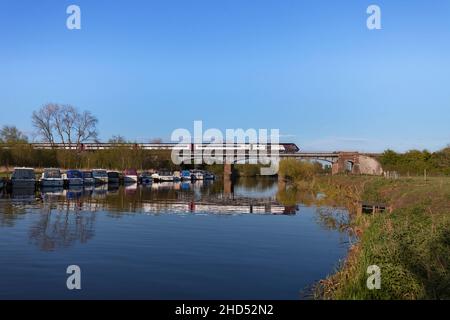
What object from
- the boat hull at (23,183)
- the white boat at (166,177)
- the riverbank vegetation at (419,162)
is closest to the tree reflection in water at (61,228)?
the boat hull at (23,183)

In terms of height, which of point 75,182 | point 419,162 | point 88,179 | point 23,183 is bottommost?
point 75,182

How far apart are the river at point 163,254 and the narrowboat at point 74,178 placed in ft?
128

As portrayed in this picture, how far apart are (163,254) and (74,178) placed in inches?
2343

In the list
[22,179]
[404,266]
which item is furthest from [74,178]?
[404,266]

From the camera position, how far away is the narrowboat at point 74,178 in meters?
75.8

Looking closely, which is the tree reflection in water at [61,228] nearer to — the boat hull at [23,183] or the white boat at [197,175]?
the boat hull at [23,183]

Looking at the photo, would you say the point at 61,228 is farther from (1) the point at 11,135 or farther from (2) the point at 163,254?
(1) the point at 11,135

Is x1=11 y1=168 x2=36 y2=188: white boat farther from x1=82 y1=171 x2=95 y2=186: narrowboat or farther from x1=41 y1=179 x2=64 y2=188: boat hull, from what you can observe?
x1=82 y1=171 x2=95 y2=186: narrowboat

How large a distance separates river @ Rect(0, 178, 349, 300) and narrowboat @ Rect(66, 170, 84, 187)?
39.0 meters

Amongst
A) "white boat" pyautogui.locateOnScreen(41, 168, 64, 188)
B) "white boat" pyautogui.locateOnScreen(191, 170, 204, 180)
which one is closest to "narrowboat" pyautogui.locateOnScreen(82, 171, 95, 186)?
"white boat" pyautogui.locateOnScreen(41, 168, 64, 188)

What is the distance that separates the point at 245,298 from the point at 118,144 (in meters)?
104

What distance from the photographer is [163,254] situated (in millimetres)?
21391

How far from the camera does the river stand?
15.8 m
